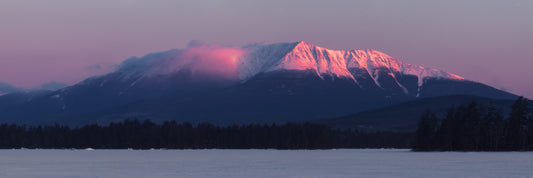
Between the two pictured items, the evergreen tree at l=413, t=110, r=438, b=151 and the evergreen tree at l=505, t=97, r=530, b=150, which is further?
the evergreen tree at l=413, t=110, r=438, b=151

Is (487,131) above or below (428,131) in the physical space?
below

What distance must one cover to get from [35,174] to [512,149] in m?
125

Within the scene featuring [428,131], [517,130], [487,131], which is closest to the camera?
[517,130]

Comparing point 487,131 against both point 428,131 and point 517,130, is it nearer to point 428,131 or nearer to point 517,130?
point 517,130

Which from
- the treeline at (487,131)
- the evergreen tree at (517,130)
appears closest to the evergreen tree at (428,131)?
the treeline at (487,131)

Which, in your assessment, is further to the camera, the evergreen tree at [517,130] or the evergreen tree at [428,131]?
the evergreen tree at [428,131]

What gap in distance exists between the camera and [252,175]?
3406 inches

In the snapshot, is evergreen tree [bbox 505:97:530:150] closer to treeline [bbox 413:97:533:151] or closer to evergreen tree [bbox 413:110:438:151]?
treeline [bbox 413:97:533:151]

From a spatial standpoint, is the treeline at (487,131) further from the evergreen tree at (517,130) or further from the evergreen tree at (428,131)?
the evergreen tree at (428,131)

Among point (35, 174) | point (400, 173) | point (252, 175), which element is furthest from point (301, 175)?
point (35, 174)

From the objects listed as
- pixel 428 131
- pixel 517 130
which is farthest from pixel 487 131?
pixel 428 131

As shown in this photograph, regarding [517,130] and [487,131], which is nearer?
[517,130]

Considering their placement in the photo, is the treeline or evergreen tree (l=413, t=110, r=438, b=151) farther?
evergreen tree (l=413, t=110, r=438, b=151)

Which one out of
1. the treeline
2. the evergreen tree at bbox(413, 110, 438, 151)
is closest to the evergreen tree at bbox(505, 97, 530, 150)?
the treeline
